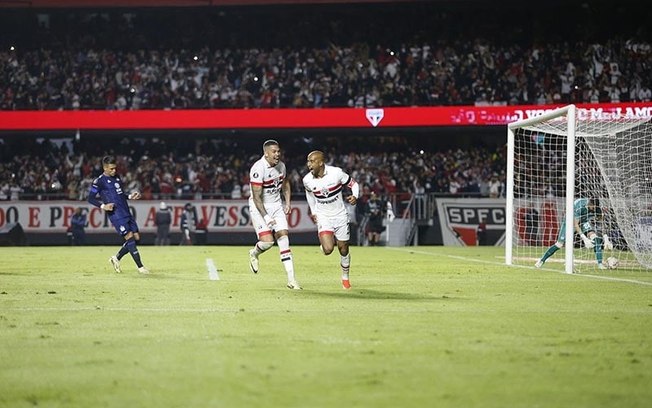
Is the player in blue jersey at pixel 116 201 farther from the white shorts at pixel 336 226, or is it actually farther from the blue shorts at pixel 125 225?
the white shorts at pixel 336 226

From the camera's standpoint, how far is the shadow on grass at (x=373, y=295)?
1305 centimetres

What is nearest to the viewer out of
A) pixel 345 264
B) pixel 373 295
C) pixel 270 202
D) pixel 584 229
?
pixel 373 295

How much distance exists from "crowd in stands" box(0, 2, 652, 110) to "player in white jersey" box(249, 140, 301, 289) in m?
28.4

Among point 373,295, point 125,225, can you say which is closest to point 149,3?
point 125,225

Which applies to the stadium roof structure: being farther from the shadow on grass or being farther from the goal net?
the shadow on grass

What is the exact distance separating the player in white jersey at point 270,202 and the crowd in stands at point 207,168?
2440 centimetres

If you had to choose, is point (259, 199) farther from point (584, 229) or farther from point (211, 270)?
point (584, 229)

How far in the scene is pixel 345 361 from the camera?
24.0 feet

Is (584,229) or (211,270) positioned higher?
(584,229)

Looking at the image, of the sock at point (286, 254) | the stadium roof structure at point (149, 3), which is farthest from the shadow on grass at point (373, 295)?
the stadium roof structure at point (149, 3)

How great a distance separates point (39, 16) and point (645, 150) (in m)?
34.9

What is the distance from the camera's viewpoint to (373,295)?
44.1 ft

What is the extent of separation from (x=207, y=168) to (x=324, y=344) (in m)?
35.9

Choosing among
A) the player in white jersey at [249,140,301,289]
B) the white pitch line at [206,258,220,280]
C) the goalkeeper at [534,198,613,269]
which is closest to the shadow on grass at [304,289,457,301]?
the player in white jersey at [249,140,301,289]
